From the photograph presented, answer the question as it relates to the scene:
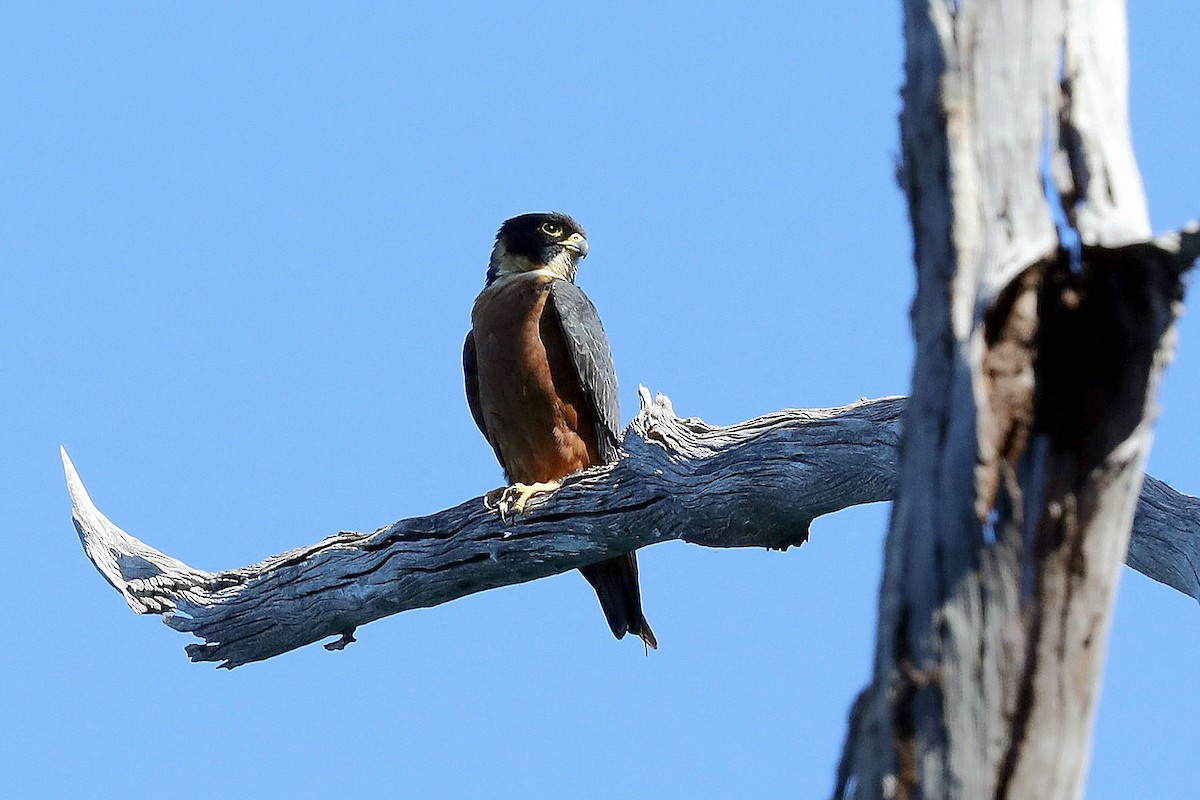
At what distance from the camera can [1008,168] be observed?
2.14 metres

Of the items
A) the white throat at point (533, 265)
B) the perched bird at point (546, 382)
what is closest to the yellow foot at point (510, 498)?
the perched bird at point (546, 382)

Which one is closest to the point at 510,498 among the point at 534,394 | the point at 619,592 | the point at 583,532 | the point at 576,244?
the point at 583,532

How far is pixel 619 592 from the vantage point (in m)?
6.10

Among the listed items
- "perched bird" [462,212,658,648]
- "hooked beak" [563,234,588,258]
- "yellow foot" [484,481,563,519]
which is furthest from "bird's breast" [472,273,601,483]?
"yellow foot" [484,481,563,519]

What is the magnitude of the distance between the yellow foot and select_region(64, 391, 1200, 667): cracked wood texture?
0.13ft

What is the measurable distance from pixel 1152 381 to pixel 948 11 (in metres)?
0.68

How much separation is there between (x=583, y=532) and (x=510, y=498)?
37 cm

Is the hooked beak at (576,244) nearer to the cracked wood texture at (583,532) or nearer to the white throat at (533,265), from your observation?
the white throat at (533,265)

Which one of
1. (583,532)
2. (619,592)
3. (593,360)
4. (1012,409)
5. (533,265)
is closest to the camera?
(1012,409)

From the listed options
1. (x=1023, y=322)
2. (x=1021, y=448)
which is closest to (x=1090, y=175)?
(x=1023, y=322)

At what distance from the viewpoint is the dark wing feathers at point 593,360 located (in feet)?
21.2

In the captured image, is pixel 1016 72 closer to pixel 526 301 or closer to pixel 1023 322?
pixel 1023 322

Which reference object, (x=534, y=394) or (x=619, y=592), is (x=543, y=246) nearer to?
(x=534, y=394)

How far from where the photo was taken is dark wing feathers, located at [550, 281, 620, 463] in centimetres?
645
